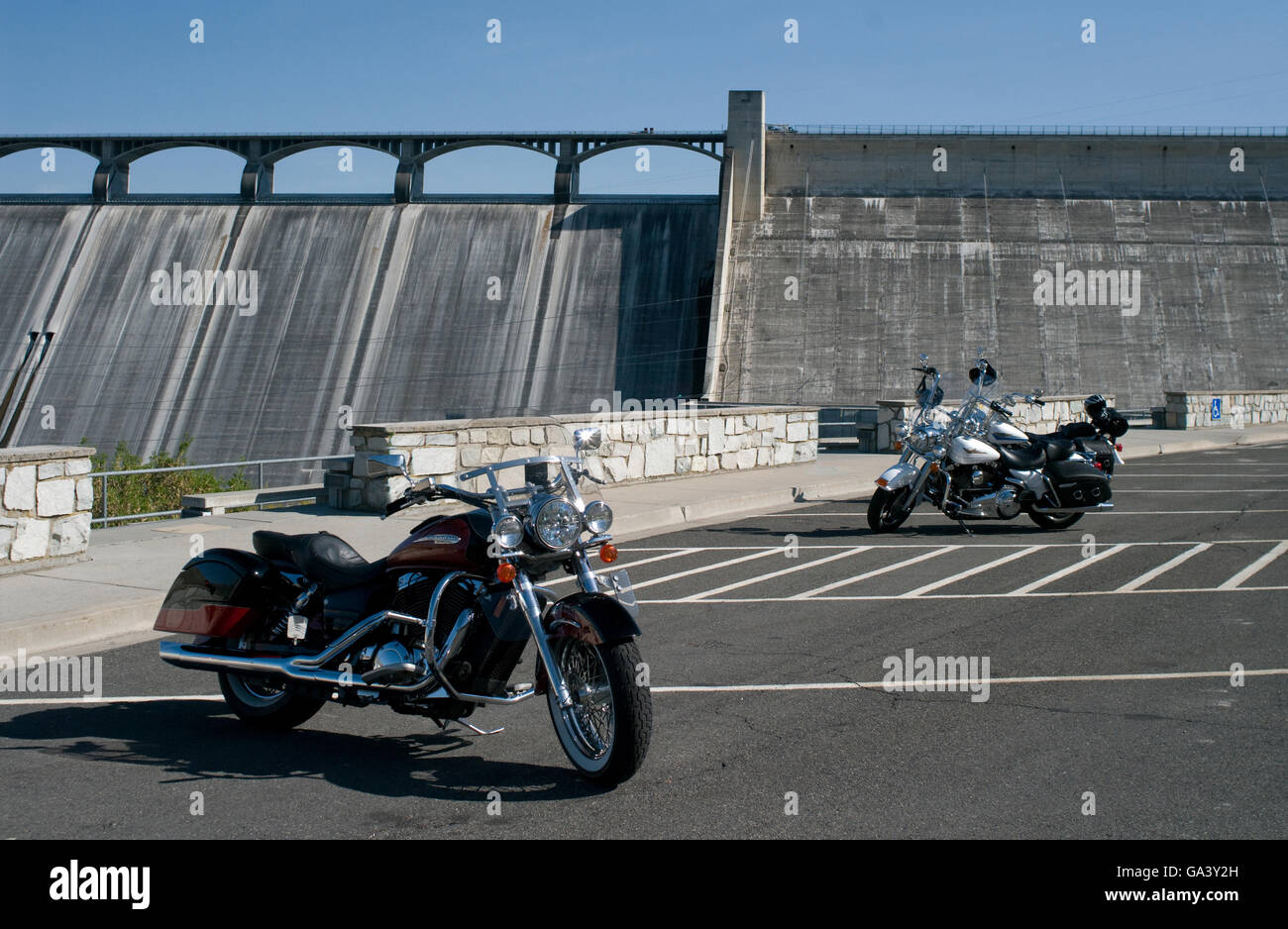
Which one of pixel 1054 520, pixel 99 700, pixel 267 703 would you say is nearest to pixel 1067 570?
pixel 1054 520

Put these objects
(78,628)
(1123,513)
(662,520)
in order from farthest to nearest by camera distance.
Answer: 1. (1123,513)
2. (662,520)
3. (78,628)

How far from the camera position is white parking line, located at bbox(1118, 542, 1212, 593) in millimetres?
9798

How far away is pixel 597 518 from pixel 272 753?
1942 millimetres

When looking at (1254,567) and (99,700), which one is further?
(1254,567)

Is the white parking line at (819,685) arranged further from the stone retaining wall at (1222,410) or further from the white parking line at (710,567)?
the stone retaining wall at (1222,410)

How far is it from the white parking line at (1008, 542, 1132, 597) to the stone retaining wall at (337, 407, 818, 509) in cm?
407

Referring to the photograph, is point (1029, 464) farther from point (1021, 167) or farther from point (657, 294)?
point (1021, 167)

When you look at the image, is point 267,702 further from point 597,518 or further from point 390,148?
point 390,148

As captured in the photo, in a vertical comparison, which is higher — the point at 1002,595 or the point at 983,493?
the point at 983,493

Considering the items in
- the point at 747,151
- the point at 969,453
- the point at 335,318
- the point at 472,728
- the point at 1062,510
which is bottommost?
the point at 472,728

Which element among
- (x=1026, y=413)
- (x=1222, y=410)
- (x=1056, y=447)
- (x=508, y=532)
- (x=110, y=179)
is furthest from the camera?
(x=110, y=179)

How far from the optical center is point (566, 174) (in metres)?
51.2

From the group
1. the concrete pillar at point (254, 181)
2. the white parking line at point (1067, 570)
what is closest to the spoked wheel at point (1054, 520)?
the white parking line at point (1067, 570)
